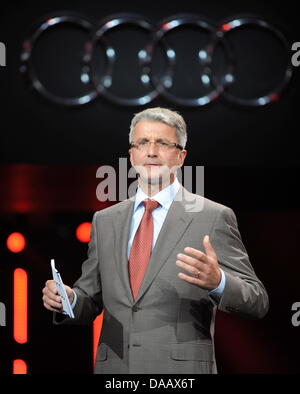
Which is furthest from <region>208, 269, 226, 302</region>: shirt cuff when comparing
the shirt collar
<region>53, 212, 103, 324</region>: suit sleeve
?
<region>53, 212, 103, 324</region>: suit sleeve

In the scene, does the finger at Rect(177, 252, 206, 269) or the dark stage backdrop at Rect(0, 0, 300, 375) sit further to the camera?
the dark stage backdrop at Rect(0, 0, 300, 375)

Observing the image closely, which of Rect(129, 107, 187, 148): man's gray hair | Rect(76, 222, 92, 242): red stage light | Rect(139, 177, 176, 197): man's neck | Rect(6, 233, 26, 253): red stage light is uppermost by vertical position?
Rect(76, 222, 92, 242): red stage light

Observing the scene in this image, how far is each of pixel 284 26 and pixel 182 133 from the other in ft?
4.80

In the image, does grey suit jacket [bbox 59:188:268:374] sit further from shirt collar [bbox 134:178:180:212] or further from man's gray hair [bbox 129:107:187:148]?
man's gray hair [bbox 129:107:187:148]

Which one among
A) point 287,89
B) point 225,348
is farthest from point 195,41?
point 225,348

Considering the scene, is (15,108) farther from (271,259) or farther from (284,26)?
(271,259)

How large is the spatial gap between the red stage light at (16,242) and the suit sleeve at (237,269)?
8.90 feet

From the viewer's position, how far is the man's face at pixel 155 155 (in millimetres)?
2699

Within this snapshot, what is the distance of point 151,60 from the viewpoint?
3.88m

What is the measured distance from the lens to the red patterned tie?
2.59 meters

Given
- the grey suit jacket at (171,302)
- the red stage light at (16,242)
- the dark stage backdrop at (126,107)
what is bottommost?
the grey suit jacket at (171,302)

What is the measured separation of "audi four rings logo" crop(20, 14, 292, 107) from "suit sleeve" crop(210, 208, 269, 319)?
54.7 inches

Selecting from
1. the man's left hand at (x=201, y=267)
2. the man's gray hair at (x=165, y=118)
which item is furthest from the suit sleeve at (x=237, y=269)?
the man's gray hair at (x=165, y=118)

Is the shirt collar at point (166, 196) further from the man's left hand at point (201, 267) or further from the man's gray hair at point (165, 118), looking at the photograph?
the man's left hand at point (201, 267)
